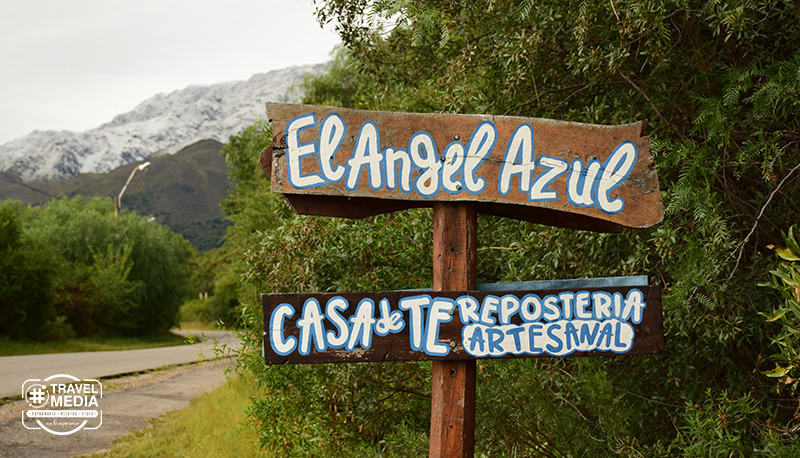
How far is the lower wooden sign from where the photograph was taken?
2.58m

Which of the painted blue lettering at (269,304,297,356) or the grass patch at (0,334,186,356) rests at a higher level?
Answer: the painted blue lettering at (269,304,297,356)

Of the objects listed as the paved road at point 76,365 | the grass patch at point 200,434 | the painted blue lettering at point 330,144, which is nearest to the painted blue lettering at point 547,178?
the painted blue lettering at point 330,144

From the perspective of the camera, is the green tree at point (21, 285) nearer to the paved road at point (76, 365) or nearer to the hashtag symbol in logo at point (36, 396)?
the paved road at point (76, 365)

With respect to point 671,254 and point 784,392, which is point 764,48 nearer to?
point 671,254

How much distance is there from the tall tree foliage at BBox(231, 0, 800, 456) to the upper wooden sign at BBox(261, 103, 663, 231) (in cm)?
88

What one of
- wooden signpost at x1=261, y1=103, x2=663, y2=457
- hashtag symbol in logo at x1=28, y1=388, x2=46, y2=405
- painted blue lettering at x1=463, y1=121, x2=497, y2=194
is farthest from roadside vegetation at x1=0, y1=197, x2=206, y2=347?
painted blue lettering at x1=463, y1=121, x2=497, y2=194

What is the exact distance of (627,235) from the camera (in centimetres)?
393

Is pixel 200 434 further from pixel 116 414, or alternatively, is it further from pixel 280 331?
pixel 280 331

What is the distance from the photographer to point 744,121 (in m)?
3.63

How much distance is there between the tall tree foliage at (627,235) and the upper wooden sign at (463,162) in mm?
878

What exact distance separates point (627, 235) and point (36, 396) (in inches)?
355

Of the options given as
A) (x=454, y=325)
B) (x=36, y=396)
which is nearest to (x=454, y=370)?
(x=454, y=325)

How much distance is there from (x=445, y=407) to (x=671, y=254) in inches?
64.4

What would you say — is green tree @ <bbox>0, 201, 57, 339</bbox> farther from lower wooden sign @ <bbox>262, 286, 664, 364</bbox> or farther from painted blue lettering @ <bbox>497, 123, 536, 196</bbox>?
painted blue lettering @ <bbox>497, 123, 536, 196</bbox>
